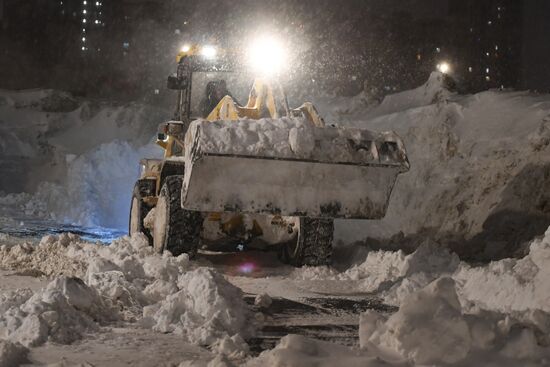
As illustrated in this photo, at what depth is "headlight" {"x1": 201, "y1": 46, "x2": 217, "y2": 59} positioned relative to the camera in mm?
9641

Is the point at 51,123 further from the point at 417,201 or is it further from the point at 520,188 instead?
the point at 520,188

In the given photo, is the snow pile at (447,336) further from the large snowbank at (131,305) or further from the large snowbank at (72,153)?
the large snowbank at (72,153)

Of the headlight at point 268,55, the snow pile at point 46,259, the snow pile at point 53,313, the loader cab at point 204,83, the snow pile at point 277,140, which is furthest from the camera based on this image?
the loader cab at point 204,83

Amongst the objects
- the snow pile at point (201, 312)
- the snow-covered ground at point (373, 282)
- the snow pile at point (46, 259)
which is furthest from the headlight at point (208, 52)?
the snow pile at point (201, 312)

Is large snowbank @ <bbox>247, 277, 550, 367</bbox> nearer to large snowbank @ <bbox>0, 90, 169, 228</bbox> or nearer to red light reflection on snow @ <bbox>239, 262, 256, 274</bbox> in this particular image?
red light reflection on snow @ <bbox>239, 262, 256, 274</bbox>

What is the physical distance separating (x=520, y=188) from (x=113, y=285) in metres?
6.53

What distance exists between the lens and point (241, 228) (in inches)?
323

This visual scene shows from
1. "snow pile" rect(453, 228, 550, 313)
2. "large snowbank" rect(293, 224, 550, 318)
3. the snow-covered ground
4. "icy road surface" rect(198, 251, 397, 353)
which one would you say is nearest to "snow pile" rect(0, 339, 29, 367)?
the snow-covered ground

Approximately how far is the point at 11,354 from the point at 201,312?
1.53 metres

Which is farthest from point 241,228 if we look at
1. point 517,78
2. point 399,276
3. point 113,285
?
point 517,78

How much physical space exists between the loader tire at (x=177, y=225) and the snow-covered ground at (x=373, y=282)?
0.29m

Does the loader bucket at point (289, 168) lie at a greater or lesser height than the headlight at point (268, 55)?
lesser

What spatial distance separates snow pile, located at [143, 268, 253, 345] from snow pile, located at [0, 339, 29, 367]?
1.13m

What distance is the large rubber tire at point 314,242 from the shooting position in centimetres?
824
